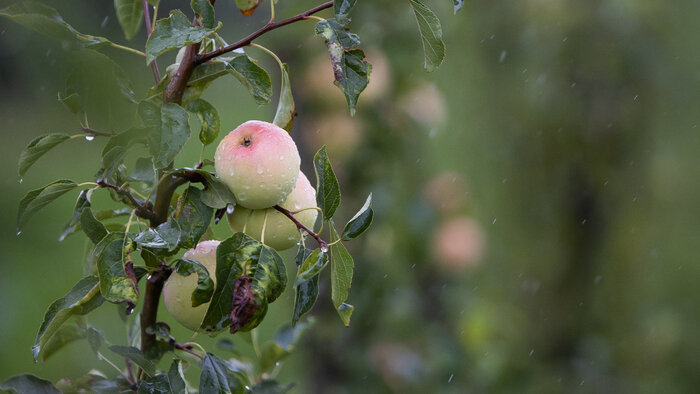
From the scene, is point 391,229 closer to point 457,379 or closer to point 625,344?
point 457,379

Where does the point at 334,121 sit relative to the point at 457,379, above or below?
above

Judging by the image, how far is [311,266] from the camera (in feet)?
1.48

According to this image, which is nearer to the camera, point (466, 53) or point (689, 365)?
point (689, 365)

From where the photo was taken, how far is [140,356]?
499 millimetres

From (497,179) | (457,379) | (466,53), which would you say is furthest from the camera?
(497,179)

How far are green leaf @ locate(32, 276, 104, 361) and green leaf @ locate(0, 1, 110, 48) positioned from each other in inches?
6.3

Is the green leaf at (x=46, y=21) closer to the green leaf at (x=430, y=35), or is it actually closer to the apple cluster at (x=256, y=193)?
the apple cluster at (x=256, y=193)

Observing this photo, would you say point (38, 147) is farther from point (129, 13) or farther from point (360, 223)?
point (360, 223)

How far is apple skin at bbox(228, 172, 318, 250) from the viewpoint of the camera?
0.51m

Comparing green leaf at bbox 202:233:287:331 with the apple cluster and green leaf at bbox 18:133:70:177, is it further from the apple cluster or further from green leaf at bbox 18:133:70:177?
green leaf at bbox 18:133:70:177

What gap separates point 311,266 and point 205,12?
0.58 ft

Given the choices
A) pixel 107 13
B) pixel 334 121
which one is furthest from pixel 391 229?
pixel 107 13

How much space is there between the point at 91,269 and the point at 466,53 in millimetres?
1995

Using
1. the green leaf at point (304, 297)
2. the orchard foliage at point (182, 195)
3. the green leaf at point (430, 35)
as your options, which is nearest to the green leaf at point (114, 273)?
the orchard foliage at point (182, 195)
